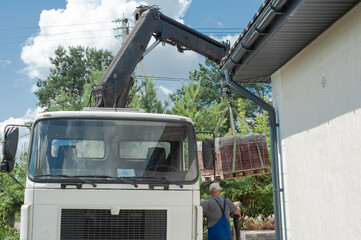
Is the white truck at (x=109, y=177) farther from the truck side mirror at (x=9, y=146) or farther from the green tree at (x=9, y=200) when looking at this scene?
the green tree at (x=9, y=200)

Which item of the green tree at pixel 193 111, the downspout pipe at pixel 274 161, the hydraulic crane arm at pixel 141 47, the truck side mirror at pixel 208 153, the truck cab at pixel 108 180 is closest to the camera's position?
the truck cab at pixel 108 180

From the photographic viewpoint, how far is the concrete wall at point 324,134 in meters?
5.87

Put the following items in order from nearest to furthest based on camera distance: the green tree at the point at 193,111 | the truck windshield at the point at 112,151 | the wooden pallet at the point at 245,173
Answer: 1. the truck windshield at the point at 112,151
2. the wooden pallet at the point at 245,173
3. the green tree at the point at 193,111

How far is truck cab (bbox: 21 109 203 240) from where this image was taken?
5.60 metres

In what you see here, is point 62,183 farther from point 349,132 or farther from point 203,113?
point 203,113

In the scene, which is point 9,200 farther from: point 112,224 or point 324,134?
point 324,134

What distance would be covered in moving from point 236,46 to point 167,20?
12.9ft

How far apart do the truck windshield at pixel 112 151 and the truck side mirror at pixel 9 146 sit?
243 mm

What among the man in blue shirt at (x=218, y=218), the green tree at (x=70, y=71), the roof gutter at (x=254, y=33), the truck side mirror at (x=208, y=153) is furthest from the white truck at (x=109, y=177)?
the green tree at (x=70, y=71)

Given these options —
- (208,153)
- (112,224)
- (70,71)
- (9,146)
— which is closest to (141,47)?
(208,153)

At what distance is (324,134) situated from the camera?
683cm

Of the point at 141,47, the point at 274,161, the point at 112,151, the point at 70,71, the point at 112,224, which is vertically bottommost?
the point at 112,224

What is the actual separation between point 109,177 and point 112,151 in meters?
0.38

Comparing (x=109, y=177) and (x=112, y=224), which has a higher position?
(x=109, y=177)
